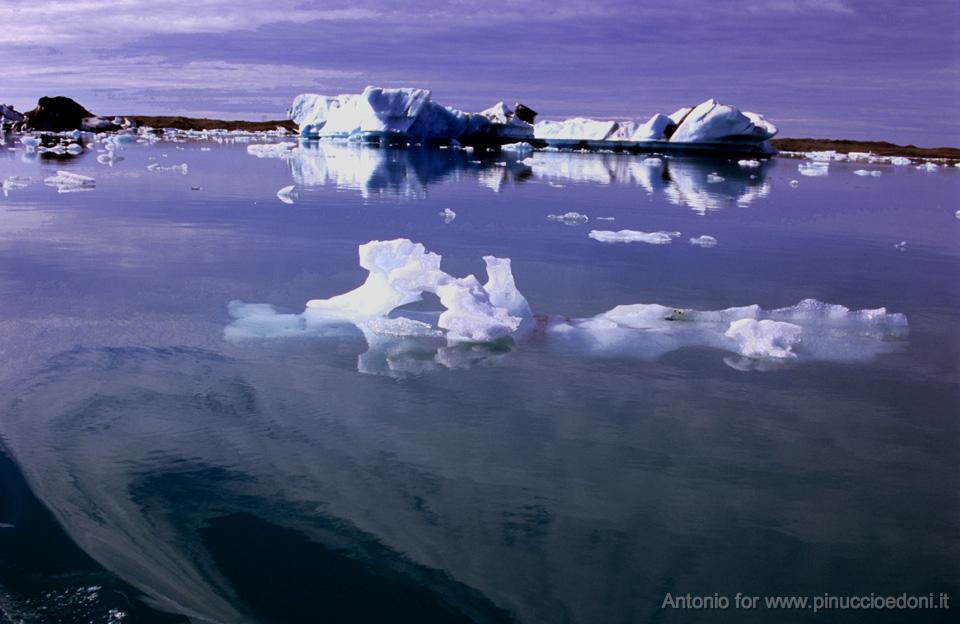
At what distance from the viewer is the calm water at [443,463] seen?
2.19 meters

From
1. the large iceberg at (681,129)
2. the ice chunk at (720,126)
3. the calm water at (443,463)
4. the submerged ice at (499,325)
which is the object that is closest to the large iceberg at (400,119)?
the large iceberg at (681,129)

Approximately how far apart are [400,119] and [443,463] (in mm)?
35646

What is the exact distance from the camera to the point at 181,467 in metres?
2.80

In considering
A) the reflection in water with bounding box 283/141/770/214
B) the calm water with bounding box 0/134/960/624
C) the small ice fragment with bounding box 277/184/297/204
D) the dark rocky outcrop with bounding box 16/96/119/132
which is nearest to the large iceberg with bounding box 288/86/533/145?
the reflection in water with bounding box 283/141/770/214

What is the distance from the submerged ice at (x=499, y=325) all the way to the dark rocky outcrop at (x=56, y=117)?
56036 mm

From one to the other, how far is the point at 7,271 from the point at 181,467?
4.28 metres

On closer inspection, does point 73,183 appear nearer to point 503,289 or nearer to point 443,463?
point 503,289

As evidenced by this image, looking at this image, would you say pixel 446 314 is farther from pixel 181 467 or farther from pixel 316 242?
pixel 316 242

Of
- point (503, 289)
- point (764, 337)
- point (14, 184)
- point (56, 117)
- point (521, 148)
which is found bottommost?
point (764, 337)

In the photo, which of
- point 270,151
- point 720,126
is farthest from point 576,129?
point 270,151

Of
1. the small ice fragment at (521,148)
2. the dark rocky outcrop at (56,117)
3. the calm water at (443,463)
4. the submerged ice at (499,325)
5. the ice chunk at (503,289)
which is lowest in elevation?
the calm water at (443,463)

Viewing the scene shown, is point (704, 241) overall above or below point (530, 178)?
below

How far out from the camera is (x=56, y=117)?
172 ft

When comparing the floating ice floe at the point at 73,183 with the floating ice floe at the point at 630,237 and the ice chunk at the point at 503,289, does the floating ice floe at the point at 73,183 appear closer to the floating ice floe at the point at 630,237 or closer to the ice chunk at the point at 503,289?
the floating ice floe at the point at 630,237
